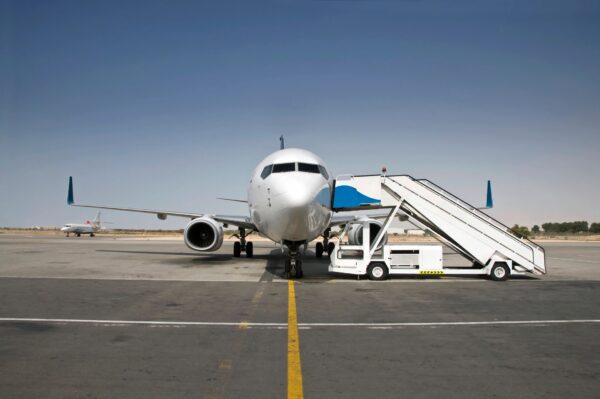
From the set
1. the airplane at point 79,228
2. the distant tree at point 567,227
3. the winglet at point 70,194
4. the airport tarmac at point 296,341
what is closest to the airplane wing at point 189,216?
the winglet at point 70,194

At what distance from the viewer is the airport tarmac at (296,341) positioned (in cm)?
439

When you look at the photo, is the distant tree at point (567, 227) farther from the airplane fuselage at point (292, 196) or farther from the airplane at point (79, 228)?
the airplane fuselage at point (292, 196)

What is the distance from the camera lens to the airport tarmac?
4387 millimetres

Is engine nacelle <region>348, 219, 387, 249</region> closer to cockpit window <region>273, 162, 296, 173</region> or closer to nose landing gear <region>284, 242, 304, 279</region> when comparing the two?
nose landing gear <region>284, 242, 304, 279</region>

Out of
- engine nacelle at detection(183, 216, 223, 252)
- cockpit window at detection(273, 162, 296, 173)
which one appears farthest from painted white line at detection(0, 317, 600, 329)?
engine nacelle at detection(183, 216, 223, 252)

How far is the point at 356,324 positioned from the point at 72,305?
5586 mm

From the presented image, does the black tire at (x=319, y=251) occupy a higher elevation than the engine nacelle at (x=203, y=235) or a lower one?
lower

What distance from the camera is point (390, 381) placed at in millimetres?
4531

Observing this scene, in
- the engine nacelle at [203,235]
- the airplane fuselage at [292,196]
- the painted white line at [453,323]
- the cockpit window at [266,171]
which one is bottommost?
the painted white line at [453,323]

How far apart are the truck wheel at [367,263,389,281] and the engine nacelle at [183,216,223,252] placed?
6.89m

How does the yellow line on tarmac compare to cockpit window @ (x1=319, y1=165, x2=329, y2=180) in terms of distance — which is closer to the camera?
the yellow line on tarmac

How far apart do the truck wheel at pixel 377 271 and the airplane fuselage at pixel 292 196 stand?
77.8 inches

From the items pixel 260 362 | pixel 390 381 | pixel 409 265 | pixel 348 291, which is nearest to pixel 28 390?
pixel 260 362

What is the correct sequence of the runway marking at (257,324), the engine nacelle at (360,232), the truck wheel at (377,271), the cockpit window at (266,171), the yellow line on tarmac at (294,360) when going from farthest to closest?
the engine nacelle at (360,232) < the truck wheel at (377,271) < the cockpit window at (266,171) < the runway marking at (257,324) < the yellow line on tarmac at (294,360)
